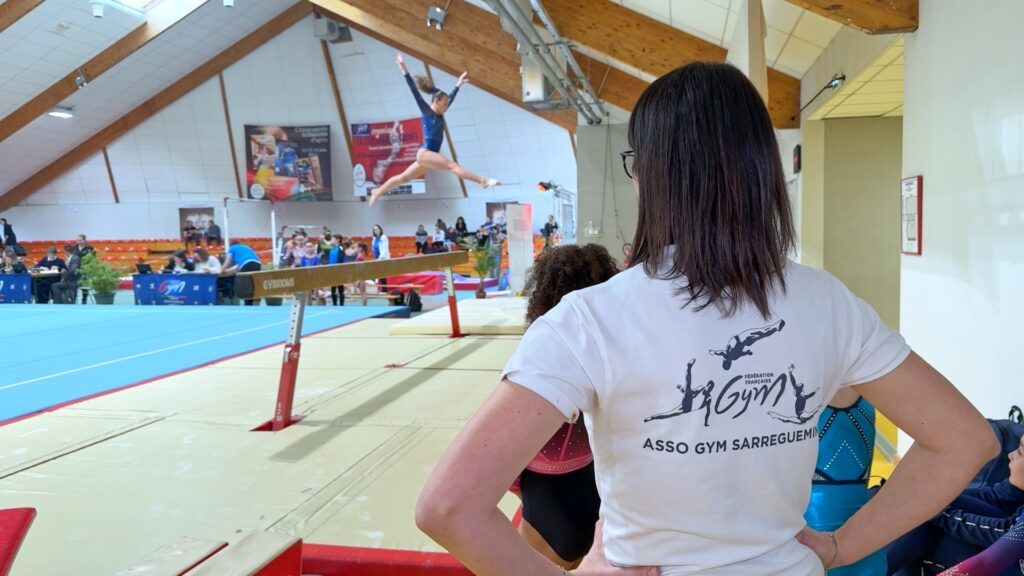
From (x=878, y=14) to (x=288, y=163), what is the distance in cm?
1720

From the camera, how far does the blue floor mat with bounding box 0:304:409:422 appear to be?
4578mm

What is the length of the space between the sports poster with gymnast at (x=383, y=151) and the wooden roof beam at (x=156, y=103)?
10.6ft

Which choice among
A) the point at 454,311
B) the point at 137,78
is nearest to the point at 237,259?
the point at 454,311

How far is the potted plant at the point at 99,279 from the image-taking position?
11484 millimetres

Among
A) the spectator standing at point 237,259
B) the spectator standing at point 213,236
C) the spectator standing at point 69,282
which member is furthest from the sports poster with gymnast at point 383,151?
the spectator standing at point 69,282

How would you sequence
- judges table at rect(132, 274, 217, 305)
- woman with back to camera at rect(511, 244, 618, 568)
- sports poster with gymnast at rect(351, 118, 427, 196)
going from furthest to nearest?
sports poster with gymnast at rect(351, 118, 427, 196) → judges table at rect(132, 274, 217, 305) → woman with back to camera at rect(511, 244, 618, 568)

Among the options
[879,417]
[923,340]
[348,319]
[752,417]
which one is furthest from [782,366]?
[348,319]

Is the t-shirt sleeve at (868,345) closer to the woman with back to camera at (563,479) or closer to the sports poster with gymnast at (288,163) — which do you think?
the woman with back to camera at (563,479)

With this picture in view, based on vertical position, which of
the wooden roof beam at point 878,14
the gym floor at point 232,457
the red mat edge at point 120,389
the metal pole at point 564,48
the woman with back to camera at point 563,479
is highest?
the metal pole at point 564,48

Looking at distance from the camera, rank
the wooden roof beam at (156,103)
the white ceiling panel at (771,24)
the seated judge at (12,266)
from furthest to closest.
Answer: the wooden roof beam at (156,103)
the seated judge at (12,266)
the white ceiling panel at (771,24)

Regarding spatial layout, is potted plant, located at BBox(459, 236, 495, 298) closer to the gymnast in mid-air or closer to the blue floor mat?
the gymnast in mid-air

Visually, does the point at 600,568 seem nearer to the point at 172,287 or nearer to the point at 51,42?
the point at 172,287

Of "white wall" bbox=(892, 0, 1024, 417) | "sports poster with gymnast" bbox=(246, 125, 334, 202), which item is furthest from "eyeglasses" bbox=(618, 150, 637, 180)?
"sports poster with gymnast" bbox=(246, 125, 334, 202)

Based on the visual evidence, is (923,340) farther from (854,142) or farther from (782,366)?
(854,142)
